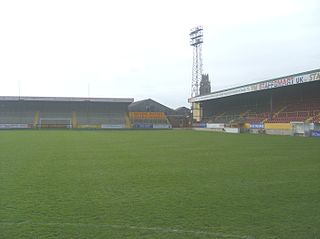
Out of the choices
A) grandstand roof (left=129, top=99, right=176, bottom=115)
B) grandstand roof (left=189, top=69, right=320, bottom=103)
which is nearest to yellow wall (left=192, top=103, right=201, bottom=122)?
grandstand roof (left=129, top=99, right=176, bottom=115)

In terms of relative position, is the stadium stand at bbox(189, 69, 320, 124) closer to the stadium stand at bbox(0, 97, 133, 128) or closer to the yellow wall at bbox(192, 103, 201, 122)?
the yellow wall at bbox(192, 103, 201, 122)

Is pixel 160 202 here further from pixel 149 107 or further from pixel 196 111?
pixel 149 107

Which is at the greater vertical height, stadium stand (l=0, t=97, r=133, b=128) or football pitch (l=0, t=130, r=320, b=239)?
stadium stand (l=0, t=97, r=133, b=128)

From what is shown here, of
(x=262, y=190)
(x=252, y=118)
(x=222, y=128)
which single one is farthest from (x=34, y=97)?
(x=262, y=190)

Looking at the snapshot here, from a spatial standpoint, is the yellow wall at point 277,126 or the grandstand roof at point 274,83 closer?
the grandstand roof at point 274,83

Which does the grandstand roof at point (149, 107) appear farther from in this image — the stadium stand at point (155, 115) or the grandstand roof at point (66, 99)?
the grandstand roof at point (66, 99)

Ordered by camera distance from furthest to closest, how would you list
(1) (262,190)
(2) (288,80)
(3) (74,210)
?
(2) (288,80), (1) (262,190), (3) (74,210)

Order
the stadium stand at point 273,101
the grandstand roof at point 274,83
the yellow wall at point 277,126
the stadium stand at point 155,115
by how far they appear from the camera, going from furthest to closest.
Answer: the stadium stand at point 155,115
the yellow wall at point 277,126
the stadium stand at point 273,101
the grandstand roof at point 274,83

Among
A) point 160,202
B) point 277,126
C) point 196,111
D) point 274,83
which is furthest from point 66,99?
point 160,202

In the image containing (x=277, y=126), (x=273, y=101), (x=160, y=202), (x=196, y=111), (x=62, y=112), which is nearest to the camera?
(x=160, y=202)

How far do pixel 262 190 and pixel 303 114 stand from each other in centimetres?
4250

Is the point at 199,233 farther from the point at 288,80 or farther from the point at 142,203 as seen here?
the point at 288,80

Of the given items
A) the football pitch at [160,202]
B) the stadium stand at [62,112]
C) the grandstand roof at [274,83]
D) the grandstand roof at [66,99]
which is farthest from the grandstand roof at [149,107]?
the football pitch at [160,202]

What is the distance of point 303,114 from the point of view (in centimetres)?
4909
